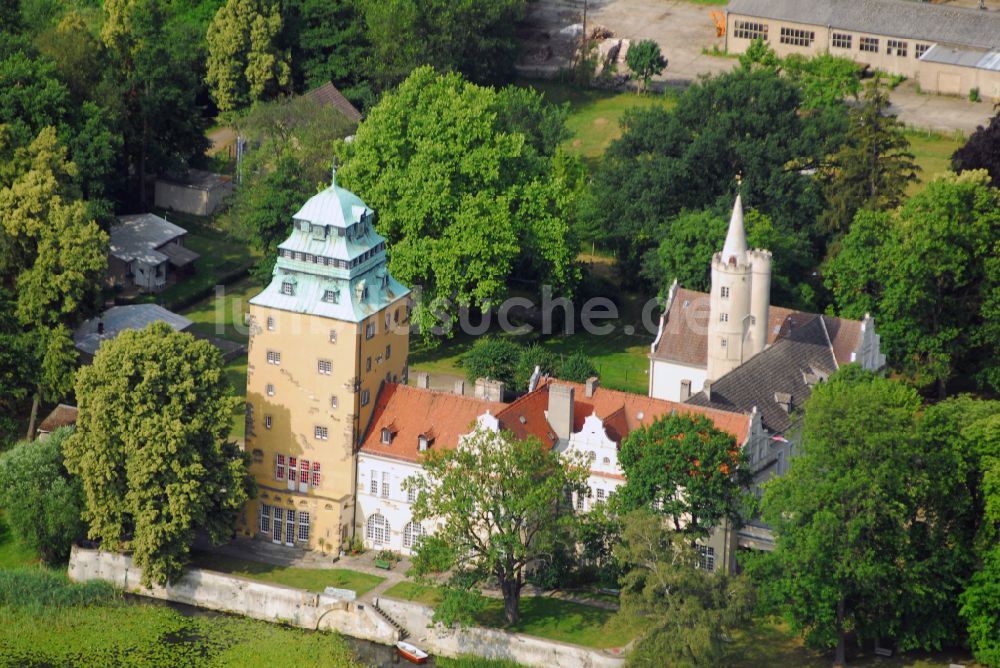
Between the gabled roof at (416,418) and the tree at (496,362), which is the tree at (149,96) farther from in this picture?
the gabled roof at (416,418)

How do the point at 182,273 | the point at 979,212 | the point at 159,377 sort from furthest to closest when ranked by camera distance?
the point at 182,273
the point at 979,212
the point at 159,377

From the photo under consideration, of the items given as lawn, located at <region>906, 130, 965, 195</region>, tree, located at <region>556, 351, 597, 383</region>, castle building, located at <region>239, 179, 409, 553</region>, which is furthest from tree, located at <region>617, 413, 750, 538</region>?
lawn, located at <region>906, 130, 965, 195</region>

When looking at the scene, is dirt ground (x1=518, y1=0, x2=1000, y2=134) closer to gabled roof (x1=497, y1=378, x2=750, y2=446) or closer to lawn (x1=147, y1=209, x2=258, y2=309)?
lawn (x1=147, y1=209, x2=258, y2=309)

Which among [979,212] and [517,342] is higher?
[979,212]

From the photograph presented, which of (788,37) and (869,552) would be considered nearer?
(869,552)

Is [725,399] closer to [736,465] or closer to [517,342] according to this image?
[736,465]

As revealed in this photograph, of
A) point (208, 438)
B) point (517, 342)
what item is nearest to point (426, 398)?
point (208, 438)

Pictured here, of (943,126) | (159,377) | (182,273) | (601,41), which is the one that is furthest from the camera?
(601,41)

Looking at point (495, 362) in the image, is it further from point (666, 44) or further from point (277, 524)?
point (666, 44)
